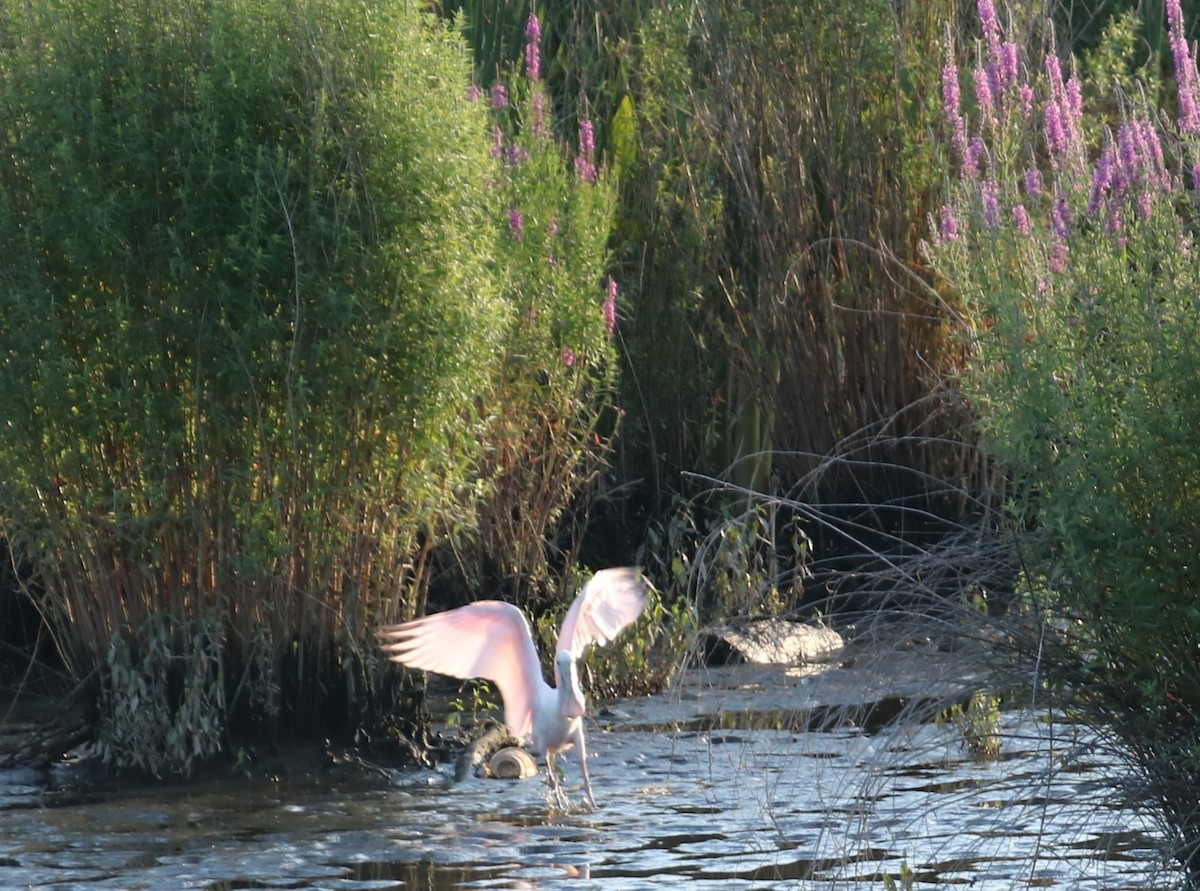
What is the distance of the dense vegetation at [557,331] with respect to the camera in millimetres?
4539

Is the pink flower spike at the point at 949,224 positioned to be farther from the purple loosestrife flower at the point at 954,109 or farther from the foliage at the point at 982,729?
the foliage at the point at 982,729

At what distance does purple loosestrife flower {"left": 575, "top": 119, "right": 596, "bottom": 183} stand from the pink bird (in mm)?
2687

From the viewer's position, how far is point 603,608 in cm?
724

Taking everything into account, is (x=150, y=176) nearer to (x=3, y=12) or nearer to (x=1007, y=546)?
(x=3, y=12)

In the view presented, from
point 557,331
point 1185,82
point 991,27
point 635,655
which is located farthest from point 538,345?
point 1185,82

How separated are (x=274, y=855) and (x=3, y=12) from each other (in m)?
3.32

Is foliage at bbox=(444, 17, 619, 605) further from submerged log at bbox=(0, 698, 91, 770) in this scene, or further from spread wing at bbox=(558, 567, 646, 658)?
submerged log at bbox=(0, 698, 91, 770)

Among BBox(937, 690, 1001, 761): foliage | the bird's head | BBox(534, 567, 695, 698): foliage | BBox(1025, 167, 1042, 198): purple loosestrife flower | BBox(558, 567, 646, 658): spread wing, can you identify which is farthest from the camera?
BBox(534, 567, 695, 698): foliage

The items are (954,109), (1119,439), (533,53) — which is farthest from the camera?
(533,53)

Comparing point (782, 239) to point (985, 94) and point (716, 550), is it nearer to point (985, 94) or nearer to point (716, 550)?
point (716, 550)

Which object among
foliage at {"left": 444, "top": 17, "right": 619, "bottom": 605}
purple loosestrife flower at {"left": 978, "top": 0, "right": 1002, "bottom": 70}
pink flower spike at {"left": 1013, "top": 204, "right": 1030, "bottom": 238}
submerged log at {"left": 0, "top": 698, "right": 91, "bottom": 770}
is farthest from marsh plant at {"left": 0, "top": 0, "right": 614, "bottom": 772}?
pink flower spike at {"left": 1013, "top": 204, "right": 1030, "bottom": 238}

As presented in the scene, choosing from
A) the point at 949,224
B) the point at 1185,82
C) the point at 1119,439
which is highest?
the point at 1185,82

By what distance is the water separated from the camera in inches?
211

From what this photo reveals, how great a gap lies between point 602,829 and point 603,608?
1.12m
